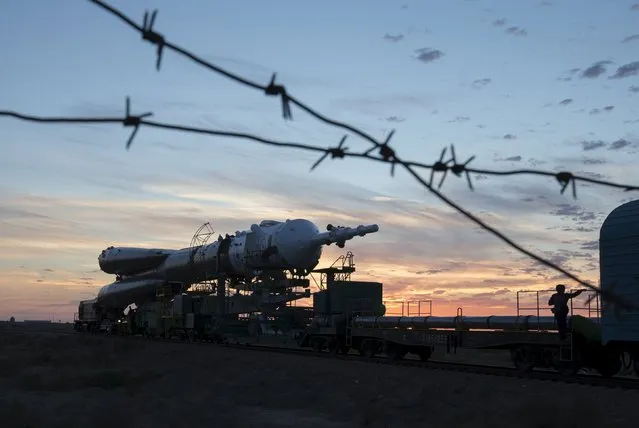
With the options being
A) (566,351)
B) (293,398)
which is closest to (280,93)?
(293,398)

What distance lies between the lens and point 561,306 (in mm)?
18797

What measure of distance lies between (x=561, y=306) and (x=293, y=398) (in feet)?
Answer: 24.2

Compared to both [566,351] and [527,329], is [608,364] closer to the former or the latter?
[566,351]

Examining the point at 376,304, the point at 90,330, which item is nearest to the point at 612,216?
the point at 376,304

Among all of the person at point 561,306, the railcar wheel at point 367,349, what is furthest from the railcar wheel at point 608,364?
the railcar wheel at point 367,349

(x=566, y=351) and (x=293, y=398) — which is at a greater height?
(x=566, y=351)

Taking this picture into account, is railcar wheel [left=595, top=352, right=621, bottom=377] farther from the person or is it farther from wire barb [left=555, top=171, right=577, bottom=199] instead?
wire barb [left=555, top=171, right=577, bottom=199]

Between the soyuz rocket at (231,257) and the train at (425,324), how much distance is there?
1.10m

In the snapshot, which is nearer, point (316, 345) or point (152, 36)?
point (152, 36)

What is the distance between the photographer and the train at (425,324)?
1753 cm

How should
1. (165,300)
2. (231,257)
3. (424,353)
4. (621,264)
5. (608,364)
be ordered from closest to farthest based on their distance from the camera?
1. (621,264)
2. (608,364)
3. (424,353)
4. (231,257)
5. (165,300)

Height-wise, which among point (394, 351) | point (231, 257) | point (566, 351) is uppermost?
point (231, 257)

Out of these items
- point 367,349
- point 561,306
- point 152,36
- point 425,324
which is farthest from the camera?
point 367,349

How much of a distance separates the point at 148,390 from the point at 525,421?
11.4 m
